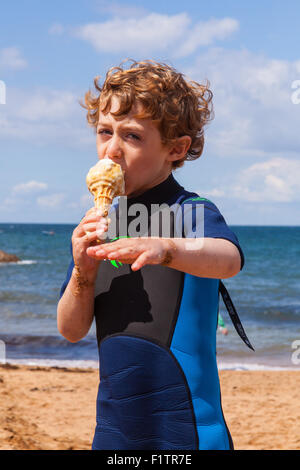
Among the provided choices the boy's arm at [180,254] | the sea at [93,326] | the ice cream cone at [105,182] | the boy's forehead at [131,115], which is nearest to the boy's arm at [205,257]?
the boy's arm at [180,254]

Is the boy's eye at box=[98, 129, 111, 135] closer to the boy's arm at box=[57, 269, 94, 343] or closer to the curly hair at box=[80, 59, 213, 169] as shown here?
the curly hair at box=[80, 59, 213, 169]

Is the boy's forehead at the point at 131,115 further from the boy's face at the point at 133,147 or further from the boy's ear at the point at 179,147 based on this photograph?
the boy's ear at the point at 179,147

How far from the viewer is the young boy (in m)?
1.81

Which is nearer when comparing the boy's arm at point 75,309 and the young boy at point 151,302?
the young boy at point 151,302

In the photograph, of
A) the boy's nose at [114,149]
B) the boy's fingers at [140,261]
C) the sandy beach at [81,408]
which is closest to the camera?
the boy's fingers at [140,261]

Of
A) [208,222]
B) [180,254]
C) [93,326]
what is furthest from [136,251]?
[93,326]

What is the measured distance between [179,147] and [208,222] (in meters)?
0.40

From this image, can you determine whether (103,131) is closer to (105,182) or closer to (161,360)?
(105,182)

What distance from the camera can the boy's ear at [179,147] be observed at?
2.01m

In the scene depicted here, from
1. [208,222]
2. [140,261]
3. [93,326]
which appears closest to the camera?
[140,261]

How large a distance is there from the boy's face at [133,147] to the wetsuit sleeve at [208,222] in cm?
20

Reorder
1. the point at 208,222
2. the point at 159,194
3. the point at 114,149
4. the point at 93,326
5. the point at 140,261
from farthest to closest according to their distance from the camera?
1. the point at 93,326
2. the point at 159,194
3. the point at 114,149
4. the point at 208,222
5. the point at 140,261

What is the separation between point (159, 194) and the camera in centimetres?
199
